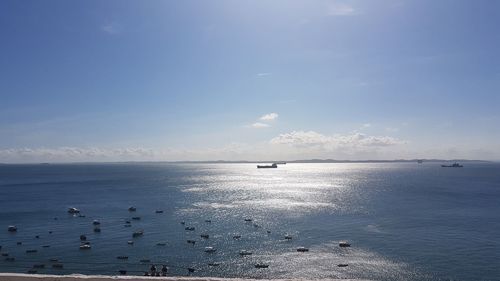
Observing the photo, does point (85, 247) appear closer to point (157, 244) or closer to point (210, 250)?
point (157, 244)

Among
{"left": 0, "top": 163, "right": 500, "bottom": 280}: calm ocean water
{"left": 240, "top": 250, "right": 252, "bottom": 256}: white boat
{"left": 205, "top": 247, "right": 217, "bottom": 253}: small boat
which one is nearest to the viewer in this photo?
{"left": 0, "top": 163, "right": 500, "bottom": 280}: calm ocean water

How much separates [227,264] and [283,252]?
1005 cm

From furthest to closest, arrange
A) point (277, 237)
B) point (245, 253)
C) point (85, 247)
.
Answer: point (277, 237) → point (85, 247) → point (245, 253)

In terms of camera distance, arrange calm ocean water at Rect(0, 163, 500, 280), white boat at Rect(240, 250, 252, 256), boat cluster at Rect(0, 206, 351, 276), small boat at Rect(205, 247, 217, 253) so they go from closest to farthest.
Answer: boat cluster at Rect(0, 206, 351, 276)
calm ocean water at Rect(0, 163, 500, 280)
white boat at Rect(240, 250, 252, 256)
small boat at Rect(205, 247, 217, 253)

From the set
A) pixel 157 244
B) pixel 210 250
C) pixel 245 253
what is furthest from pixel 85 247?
pixel 245 253

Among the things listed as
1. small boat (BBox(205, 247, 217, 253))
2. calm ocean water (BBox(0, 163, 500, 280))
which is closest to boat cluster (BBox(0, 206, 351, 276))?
small boat (BBox(205, 247, 217, 253))

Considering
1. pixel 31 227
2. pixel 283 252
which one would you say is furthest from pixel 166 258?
pixel 31 227

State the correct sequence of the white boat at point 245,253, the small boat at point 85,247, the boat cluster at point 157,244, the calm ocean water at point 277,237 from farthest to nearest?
the small boat at point 85,247, the white boat at point 245,253, the calm ocean water at point 277,237, the boat cluster at point 157,244

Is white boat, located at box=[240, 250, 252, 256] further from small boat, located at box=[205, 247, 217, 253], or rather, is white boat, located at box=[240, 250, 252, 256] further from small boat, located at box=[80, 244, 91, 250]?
small boat, located at box=[80, 244, 91, 250]

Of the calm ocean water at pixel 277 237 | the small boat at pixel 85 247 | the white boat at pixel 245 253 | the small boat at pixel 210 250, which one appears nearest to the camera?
the calm ocean water at pixel 277 237

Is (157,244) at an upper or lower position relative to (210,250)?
lower

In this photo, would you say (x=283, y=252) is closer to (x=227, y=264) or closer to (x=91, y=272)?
(x=227, y=264)

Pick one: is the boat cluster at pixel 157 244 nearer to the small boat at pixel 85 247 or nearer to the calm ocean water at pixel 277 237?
the small boat at pixel 85 247

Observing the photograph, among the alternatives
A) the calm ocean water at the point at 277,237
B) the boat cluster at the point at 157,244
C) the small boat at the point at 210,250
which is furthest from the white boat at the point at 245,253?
the small boat at the point at 210,250
